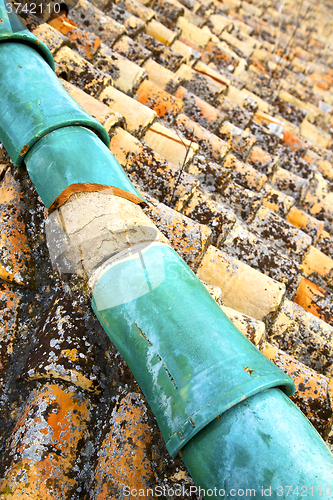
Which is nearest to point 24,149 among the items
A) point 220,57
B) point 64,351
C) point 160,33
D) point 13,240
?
point 13,240

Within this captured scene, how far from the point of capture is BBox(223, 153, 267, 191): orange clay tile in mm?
2541

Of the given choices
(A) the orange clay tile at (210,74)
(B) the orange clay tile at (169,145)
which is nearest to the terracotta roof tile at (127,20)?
(A) the orange clay tile at (210,74)

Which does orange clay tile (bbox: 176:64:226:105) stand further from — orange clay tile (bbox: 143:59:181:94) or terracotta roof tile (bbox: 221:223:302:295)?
terracotta roof tile (bbox: 221:223:302:295)

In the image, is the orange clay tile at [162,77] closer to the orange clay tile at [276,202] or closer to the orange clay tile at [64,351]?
the orange clay tile at [276,202]

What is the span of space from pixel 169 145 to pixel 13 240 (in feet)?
4.14

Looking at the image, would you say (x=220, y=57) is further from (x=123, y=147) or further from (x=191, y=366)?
(x=191, y=366)

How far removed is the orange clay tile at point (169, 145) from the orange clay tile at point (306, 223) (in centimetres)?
98

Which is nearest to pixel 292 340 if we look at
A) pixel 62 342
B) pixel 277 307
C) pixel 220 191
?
pixel 277 307

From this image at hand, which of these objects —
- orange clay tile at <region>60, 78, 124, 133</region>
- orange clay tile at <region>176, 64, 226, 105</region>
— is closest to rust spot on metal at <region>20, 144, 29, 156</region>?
orange clay tile at <region>60, 78, 124, 133</region>

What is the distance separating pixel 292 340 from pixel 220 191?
1.09 metres

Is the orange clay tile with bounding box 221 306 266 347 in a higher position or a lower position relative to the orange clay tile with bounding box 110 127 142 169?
lower

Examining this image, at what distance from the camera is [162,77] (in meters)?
2.78

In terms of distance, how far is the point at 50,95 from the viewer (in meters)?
1.38

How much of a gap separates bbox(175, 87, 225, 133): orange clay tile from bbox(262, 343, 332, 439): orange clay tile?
1.93m
